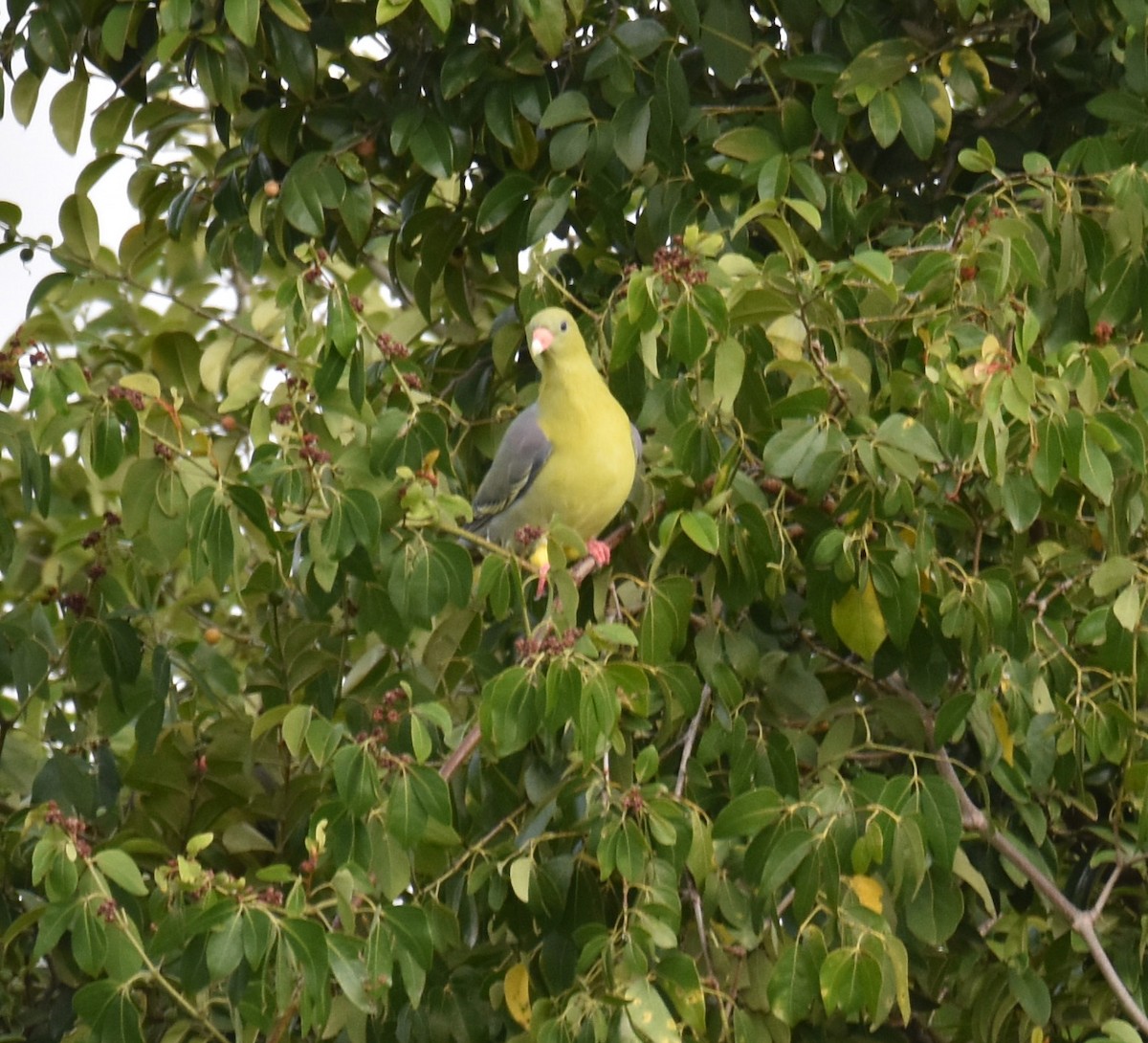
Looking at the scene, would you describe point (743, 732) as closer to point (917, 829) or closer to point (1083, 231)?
point (917, 829)

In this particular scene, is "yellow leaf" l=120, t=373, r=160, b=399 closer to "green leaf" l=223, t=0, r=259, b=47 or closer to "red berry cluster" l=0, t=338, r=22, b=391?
"red berry cluster" l=0, t=338, r=22, b=391

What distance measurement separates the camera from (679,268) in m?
2.50

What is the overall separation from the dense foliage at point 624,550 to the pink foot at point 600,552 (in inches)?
2.4

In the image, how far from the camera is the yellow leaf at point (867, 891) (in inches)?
104

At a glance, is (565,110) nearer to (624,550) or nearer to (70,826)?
(624,550)

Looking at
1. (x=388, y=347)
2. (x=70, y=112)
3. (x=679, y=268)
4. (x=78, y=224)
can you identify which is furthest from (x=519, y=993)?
(x=70, y=112)

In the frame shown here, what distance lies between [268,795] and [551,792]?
0.94m

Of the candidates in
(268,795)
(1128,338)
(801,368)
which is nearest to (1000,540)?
(1128,338)

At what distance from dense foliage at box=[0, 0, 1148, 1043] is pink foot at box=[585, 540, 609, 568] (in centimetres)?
6

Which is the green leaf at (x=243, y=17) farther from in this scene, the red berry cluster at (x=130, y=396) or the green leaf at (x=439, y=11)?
the red berry cluster at (x=130, y=396)

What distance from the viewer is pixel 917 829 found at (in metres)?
2.54

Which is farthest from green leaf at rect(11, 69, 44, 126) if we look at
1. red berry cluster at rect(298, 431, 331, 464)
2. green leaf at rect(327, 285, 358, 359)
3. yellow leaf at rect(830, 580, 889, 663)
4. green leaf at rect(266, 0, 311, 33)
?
yellow leaf at rect(830, 580, 889, 663)

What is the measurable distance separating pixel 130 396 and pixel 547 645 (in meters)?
0.73

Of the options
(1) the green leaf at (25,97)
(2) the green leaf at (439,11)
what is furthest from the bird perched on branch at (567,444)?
(1) the green leaf at (25,97)
